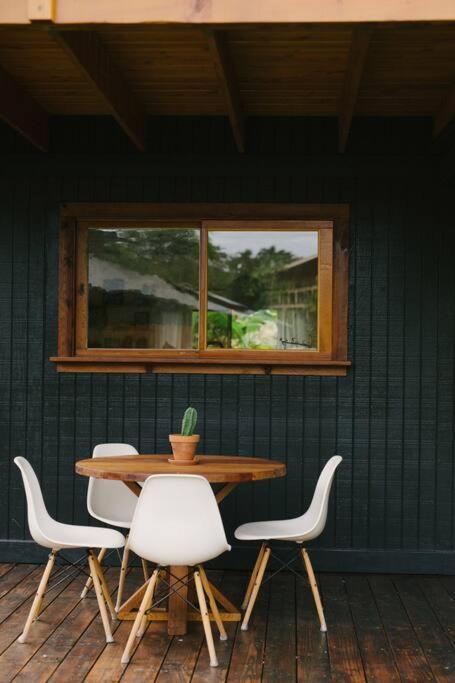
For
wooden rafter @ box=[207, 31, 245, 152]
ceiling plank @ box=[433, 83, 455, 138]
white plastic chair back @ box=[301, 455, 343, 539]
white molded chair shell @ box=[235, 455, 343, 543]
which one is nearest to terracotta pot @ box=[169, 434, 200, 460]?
white molded chair shell @ box=[235, 455, 343, 543]

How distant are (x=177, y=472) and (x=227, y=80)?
1.95 meters

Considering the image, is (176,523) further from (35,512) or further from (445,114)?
(445,114)

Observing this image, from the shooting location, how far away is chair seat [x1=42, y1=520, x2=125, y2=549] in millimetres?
3820

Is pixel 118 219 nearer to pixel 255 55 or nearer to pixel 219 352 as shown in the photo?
pixel 219 352

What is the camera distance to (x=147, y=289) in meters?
5.38

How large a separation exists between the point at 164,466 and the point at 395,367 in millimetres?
1828

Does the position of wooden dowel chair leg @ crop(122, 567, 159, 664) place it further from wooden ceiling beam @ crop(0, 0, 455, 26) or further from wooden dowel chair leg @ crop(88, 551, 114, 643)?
wooden ceiling beam @ crop(0, 0, 455, 26)

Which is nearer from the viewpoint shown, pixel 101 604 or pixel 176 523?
pixel 176 523

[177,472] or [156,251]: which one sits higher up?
[156,251]

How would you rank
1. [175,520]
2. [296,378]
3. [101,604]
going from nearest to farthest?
[175,520], [101,604], [296,378]

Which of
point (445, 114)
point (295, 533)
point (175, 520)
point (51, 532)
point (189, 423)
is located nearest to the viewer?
point (175, 520)

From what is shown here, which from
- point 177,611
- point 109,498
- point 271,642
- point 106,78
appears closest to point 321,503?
point 271,642

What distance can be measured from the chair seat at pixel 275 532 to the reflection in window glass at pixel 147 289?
1436 mm

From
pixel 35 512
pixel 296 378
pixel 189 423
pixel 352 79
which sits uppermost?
pixel 352 79
